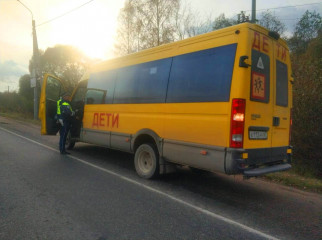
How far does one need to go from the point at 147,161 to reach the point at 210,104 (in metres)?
2.10

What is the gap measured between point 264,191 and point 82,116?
5.20 metres

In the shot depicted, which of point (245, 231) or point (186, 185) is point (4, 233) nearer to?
point (245, 231)

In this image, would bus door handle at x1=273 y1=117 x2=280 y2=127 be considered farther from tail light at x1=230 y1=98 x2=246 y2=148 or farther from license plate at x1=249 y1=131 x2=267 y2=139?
tail light at x1=230 y1=98 x2=246 y2=148

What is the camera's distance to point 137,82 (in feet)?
19.7

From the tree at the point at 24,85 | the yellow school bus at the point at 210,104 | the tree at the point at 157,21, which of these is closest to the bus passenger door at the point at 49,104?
the yellow school bus at the point at 210,104

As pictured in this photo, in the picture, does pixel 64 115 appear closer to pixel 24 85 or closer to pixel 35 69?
pixel 35 69

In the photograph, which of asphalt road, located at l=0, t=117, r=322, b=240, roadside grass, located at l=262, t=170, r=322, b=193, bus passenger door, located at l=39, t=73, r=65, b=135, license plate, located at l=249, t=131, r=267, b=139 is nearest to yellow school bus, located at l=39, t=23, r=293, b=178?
license plate, located at l=249, t=131, r=267, b=139

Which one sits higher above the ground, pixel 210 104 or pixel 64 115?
pixel 210 104

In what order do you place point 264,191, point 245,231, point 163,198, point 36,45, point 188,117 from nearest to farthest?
point 245,231, point 163,198, point 188,117, point 264,191, point 36,45

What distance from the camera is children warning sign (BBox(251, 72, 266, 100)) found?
A: 425cm

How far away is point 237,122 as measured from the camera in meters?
4.06

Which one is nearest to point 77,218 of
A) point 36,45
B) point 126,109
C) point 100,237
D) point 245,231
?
point 100,237

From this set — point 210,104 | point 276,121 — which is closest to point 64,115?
point 210,104

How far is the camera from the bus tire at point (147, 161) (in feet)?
17.8
